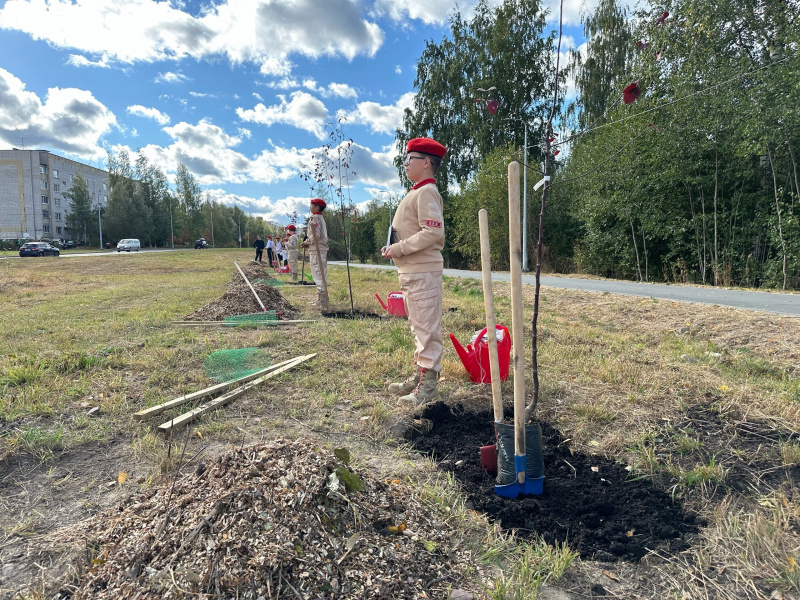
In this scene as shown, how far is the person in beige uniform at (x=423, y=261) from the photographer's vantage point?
3359mm

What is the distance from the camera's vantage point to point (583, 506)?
7.10 feet

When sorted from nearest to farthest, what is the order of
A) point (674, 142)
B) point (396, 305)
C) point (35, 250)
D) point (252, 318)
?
point (252, 318), point (396, 305), point (674, 142), point (35, 250)

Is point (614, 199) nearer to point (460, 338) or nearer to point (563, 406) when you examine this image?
point (460, 338)

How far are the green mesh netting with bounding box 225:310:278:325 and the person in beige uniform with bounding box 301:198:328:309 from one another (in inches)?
49.8

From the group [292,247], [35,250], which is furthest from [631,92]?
[35,250]

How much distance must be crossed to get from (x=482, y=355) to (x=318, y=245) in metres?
5.37

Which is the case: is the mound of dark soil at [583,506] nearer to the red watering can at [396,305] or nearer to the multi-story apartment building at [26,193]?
the red watering can at [396,305]

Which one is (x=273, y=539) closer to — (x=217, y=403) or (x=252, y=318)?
(x=217, y=403)

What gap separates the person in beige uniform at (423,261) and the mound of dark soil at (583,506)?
74 cm

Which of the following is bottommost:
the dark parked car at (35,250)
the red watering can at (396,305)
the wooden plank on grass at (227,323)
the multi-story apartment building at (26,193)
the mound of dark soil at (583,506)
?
the mound of dark soil at (583,506)

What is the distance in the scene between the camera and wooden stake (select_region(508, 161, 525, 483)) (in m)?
2.03

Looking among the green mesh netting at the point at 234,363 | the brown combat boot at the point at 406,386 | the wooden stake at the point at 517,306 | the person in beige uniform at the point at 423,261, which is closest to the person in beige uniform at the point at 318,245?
the green mesh netting at the point at 234,363

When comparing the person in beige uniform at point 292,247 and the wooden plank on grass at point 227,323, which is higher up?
the person in beige uniform at point 292,247

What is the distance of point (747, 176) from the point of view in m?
13.0
